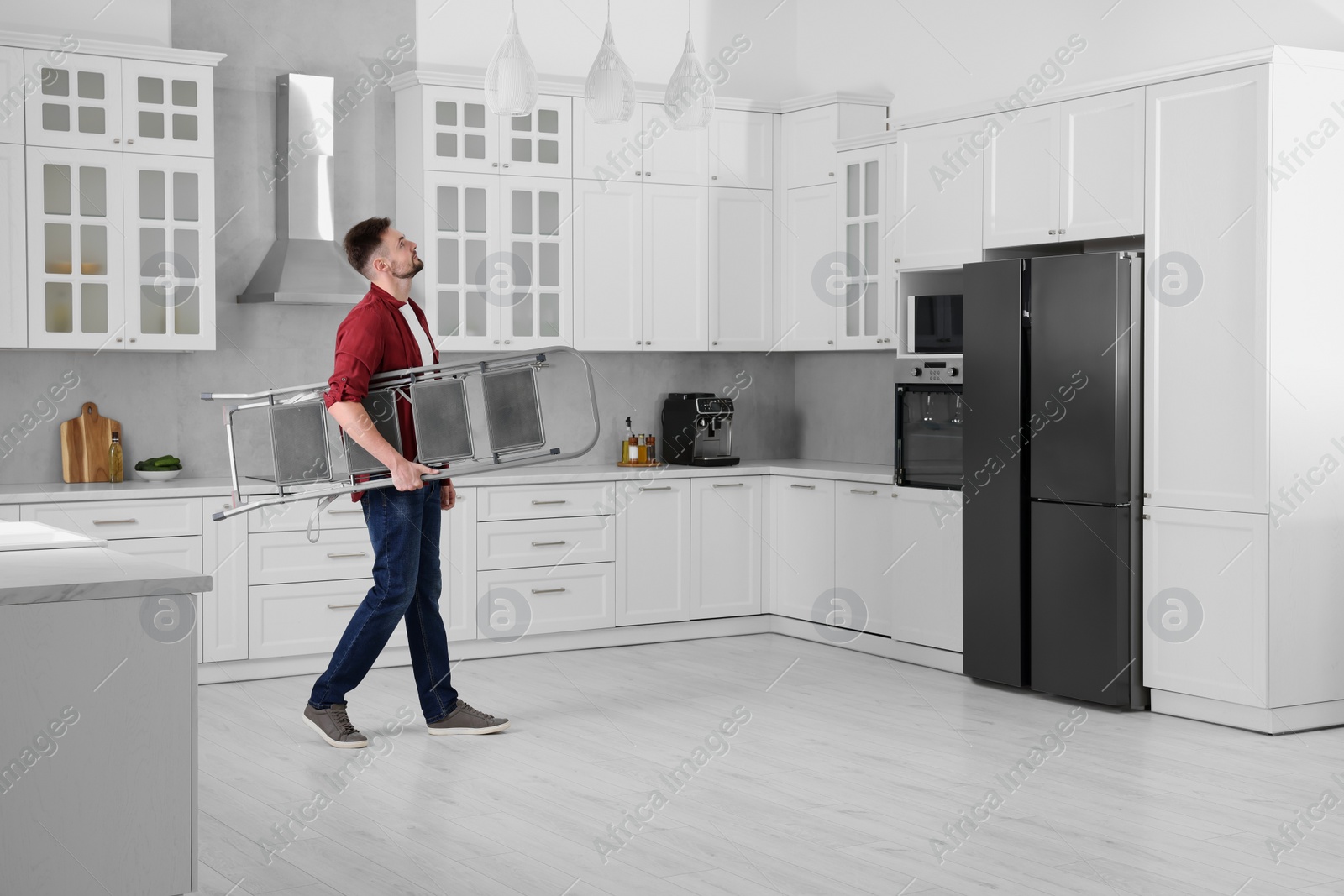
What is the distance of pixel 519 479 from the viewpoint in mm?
6031

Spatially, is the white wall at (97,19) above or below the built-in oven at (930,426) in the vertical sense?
above

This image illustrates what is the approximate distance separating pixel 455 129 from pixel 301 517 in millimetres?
1843

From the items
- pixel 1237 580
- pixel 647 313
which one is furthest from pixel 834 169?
pixel 1237 580

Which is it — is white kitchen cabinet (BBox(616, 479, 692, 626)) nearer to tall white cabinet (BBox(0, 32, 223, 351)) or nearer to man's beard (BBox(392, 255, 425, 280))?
tall white cabinet (BBox(0, 32, 223, 351))

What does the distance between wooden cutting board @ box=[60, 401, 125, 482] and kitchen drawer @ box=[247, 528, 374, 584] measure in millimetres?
776

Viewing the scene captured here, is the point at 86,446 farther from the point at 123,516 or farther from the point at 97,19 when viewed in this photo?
the point at 97,19

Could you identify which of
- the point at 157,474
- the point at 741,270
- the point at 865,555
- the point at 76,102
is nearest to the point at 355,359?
the point at 157,474

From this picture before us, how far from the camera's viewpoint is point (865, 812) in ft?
12.4

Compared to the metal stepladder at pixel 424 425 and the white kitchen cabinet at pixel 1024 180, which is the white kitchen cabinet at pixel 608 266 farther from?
the metal stepladder at pixel 424 425

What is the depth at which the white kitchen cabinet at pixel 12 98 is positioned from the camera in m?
5.24

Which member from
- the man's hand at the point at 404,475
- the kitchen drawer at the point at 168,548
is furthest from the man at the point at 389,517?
the kitchen drawer at the point at 168,548

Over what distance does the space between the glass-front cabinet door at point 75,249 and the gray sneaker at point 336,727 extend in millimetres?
1896

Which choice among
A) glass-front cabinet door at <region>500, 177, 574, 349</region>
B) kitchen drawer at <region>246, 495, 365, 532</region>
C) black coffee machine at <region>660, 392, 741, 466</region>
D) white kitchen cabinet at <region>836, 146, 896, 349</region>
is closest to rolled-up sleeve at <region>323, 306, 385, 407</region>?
kitchen drawer at <region>246, 495, 365, 532</region>

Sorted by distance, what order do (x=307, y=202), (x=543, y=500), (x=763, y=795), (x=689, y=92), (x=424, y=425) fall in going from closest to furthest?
(x=763, y=795) → (x=424, y=425) → (x=689, y=92) → (x=307, y=202) → (x=543, y=500)
